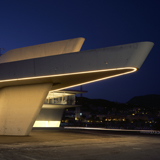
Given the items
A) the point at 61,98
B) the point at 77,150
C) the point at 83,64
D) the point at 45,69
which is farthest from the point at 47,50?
the point at 61,98

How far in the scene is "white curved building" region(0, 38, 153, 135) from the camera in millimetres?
13547

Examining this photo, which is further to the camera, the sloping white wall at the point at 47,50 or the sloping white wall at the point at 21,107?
the sloping white wall at the point at 21,107

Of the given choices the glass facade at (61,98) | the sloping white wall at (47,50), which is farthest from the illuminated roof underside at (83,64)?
the glass facade at (61,98)

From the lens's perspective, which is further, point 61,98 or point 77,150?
point 61,98

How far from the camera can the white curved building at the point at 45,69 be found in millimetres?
13547

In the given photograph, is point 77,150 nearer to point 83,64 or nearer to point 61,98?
point 83,64

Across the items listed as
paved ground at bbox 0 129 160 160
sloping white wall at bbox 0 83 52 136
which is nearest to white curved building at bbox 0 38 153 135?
sloping white wall at bbox 0 83 52 136

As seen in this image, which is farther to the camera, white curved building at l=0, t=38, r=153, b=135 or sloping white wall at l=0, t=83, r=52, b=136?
sloping white wall at l=0, t=83, r=52, b=136

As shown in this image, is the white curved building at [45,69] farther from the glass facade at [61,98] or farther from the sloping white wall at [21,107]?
the glass facade at [61,98]

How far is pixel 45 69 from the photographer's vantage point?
1539 centimetres

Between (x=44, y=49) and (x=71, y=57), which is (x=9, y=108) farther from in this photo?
(x=71, y=57)

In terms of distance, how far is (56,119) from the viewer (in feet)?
137

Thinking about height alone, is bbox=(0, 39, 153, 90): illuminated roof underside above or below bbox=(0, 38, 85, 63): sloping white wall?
below

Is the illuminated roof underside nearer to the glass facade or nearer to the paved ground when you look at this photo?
the paved ground
